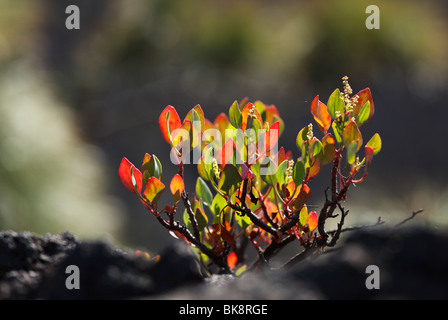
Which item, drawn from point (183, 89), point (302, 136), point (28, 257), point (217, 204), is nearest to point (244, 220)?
point (217, 204)

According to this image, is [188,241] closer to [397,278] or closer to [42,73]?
[397,278]

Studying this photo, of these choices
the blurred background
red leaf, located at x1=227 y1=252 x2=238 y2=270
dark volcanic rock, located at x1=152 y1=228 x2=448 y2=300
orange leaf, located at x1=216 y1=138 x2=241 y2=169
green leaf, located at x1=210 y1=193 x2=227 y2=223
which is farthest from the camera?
the blurred background

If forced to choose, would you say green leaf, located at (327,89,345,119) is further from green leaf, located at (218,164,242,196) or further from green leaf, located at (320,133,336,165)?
green leaf, located at (218,164,242,196)

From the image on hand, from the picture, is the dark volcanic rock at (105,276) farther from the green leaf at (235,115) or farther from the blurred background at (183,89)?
the blurred background at (183,89)

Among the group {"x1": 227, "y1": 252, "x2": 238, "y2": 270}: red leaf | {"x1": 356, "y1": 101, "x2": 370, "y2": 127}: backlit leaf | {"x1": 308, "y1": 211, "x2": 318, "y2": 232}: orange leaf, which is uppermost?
{"x1": 356, "y1": 101, "x2": 370, "y2": 127}: backlit leaf

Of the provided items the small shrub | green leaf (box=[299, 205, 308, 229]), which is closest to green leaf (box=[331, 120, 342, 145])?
the small shrub

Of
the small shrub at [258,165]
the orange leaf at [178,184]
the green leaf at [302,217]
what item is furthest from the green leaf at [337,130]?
the orange leaf at [178,184]

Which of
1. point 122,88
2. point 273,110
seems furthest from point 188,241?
point 122,88
